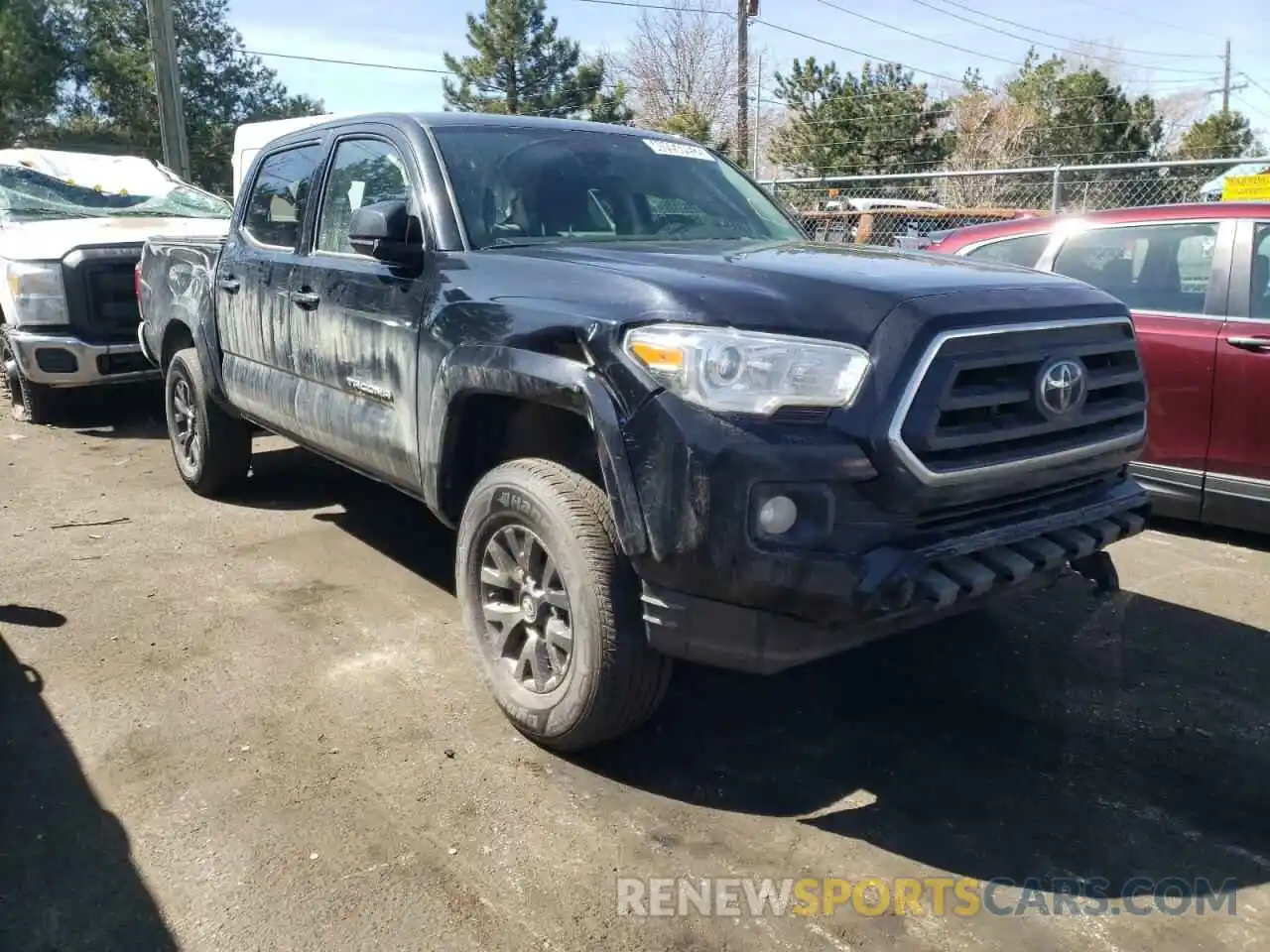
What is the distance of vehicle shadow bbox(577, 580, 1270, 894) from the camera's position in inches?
113

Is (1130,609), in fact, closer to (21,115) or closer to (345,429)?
(345,429)

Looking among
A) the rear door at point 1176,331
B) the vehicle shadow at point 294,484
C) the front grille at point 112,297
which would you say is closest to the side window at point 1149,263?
the rear door at point 1176,331

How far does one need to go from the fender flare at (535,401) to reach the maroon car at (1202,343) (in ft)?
9.45

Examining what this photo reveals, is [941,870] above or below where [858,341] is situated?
below

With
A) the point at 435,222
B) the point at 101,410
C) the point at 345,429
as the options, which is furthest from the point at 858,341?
the point at 101,410

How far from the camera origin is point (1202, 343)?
5121 mm

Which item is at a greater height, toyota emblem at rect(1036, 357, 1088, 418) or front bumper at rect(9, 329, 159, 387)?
toyota emblem at rect(1036, 357, 1088, 418)

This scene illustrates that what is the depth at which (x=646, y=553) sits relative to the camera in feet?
9.03

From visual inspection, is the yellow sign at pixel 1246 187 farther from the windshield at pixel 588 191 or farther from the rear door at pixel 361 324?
the rear door at pixel 361 324

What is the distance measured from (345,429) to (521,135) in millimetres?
1340

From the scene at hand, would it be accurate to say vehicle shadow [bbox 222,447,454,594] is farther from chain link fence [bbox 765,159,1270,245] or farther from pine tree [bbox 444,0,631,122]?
pine tree [bbox 444,0,631,122]

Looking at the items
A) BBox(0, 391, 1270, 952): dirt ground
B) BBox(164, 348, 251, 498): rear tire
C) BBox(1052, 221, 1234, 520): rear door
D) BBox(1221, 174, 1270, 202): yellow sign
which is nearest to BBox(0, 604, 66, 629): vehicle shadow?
BBox(0, 391, 1270, 952): dirt ground

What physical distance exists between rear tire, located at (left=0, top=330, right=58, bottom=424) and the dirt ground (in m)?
3.82

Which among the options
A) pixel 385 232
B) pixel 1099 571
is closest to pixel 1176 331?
pixel 1099 571
